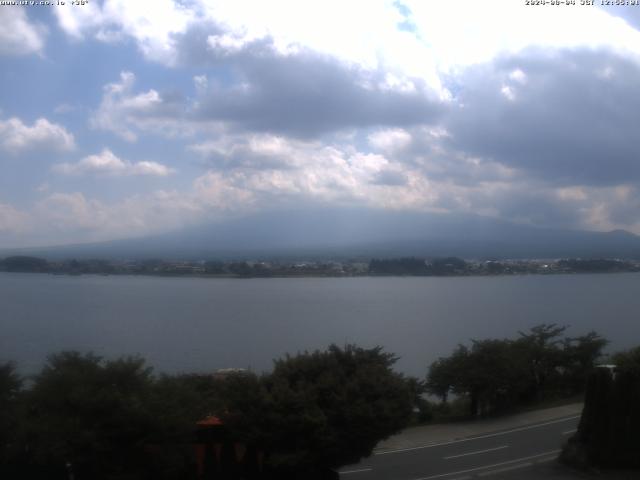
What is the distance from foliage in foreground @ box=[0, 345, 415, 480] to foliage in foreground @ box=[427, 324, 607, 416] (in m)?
8.32

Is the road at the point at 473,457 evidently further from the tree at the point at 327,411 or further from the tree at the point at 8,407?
the tree at the point at 8,407

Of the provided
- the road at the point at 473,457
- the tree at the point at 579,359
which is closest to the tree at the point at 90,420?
the road at the point at 473,457

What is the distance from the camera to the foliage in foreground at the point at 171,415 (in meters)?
9.38

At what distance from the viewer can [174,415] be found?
966 centimetres

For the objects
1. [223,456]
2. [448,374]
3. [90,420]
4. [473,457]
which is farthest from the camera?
[448,374]

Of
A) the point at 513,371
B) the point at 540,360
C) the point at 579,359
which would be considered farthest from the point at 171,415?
the point at 579,359

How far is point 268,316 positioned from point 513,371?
106ft

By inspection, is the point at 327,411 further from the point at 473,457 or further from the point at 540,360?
the point at 540,360

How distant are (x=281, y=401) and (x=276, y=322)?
3647 cm

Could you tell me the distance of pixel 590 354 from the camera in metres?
21.8

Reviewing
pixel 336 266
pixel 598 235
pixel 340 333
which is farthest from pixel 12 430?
pixel 598 235

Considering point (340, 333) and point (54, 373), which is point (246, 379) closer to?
point (54, 373)

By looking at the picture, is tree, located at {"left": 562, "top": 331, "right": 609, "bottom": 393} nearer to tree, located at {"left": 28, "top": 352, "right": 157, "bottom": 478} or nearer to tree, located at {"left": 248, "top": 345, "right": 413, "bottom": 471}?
tree, located at {"left": 248, "top": 345, "right": 413, "bottom": 471}

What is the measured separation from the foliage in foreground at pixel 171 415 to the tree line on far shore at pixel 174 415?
14 mm
